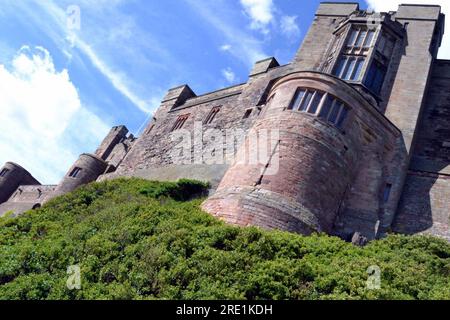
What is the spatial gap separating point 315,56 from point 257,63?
5.00 meters

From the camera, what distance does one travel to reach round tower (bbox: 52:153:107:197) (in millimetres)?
35375

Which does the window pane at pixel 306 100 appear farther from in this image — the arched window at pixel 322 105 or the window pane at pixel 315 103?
the window pane at pixel 315 103

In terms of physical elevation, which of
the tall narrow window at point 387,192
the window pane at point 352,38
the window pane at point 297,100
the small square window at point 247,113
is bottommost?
the tall narrow window at point 387,192

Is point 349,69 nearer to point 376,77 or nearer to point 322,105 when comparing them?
point 376,77

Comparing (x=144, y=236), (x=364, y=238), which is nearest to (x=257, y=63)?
(x=364, y=238)

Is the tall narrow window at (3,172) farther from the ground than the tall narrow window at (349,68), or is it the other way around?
the tall narrow window at (349,68)

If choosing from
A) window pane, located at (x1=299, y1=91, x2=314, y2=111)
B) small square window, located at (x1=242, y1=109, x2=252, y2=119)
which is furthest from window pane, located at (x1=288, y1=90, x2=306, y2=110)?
small square window, located at (x1=242, y1=109, x2=252, y2=119)

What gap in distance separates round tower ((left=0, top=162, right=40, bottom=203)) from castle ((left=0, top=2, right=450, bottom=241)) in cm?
1679

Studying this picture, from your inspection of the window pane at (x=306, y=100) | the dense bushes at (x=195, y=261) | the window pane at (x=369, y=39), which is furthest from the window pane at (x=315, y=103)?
the window pane at (x=369, y=39)

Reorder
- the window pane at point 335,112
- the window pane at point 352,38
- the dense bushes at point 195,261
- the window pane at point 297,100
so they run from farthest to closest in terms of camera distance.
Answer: the window pane at point 352,38
the window pane at point 297,100
the window pane at point 335,112
the dense bushes at point 195,261

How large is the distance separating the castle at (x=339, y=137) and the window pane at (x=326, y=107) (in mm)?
38

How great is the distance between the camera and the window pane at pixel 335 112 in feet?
64.5

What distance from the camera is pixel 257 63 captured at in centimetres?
3125

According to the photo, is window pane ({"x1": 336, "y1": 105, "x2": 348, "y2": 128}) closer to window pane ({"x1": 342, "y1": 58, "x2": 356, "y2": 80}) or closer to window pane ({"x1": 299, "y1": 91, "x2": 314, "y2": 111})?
window pane ({"x1": 299, "y1": 91, "x2": 314, "y2": 111})
